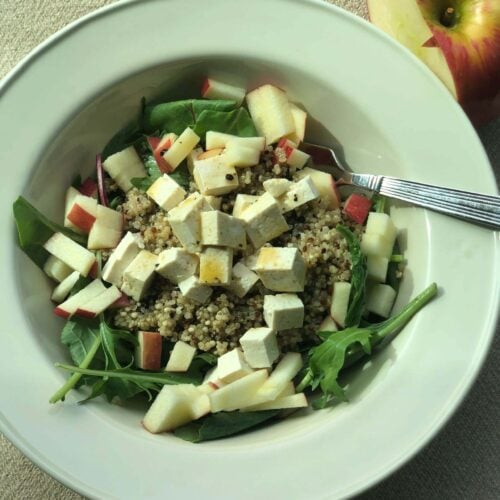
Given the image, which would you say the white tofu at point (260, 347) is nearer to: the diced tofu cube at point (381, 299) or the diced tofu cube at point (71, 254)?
the diced tofu cube at point (381, 299)

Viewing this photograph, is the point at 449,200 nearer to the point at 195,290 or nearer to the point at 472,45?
the point at 472,45

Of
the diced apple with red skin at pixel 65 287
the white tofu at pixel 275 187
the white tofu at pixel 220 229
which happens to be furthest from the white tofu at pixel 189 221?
the diced apple with red skin at pixel 65 287

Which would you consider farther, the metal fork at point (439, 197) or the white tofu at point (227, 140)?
the white tofu at point (227, 140)

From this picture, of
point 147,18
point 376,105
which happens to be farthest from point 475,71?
point 147,18

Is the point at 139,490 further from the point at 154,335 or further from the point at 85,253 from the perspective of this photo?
the point at 85,253

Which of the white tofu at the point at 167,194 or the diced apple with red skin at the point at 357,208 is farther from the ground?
the white tofu at the point at 167,194

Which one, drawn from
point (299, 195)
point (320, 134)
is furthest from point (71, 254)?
point (320, 134)

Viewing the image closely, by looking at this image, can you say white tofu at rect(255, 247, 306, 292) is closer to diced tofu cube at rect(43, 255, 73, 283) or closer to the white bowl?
the white bowl
